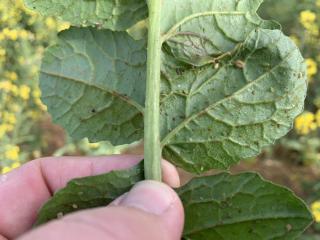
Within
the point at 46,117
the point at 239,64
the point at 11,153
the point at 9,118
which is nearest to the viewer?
the point at 239,64

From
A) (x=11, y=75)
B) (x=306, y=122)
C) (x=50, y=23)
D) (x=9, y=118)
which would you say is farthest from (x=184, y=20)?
(x=50, y=23)

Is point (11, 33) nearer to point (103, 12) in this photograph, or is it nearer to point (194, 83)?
point (103, 12)

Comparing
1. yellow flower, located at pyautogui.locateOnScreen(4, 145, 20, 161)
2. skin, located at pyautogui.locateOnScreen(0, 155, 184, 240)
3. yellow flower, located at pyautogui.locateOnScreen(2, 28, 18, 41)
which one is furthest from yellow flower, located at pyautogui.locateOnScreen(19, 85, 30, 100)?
skin, located at pyautogui.locateOnScreen(0, 155, 184, 240)

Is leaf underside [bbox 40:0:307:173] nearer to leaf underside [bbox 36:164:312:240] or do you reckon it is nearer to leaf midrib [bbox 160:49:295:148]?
leaf midrib [bbox 160:49:295:148]

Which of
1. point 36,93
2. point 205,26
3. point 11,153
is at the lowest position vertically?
point 11,153

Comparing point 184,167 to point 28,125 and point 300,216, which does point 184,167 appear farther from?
point 28,125

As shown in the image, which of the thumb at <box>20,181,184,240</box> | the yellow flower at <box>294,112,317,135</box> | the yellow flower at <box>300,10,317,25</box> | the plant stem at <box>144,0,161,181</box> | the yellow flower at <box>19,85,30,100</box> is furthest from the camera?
the yellow flower at <box>300,10,317,25</box>
